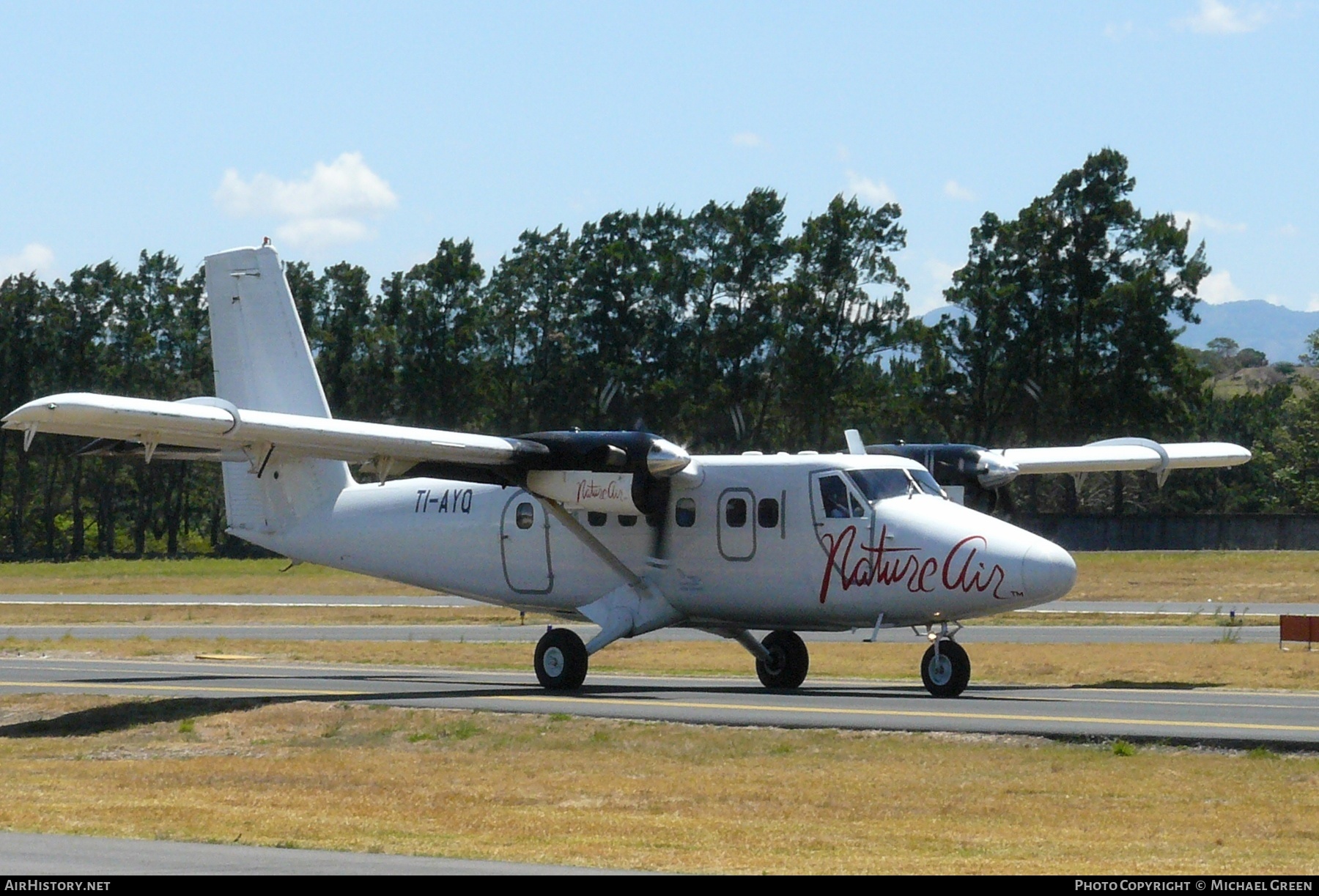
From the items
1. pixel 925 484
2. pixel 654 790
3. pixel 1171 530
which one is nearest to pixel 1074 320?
pixel 1171 530

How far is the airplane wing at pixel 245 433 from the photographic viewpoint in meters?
18.8

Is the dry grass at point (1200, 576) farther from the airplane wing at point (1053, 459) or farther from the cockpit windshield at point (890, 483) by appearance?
the cockpit windshield at point (890, 483)

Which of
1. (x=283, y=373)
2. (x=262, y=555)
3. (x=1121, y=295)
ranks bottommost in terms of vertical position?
(x=262, y=555)

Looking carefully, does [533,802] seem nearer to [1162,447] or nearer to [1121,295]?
[1162,447]

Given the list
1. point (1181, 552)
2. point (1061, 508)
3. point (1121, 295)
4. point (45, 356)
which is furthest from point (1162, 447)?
point (45, 356)

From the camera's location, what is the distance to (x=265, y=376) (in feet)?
90.2

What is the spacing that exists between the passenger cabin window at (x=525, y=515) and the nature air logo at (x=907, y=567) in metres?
4.90

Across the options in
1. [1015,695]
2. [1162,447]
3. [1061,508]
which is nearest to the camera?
[1015,695]

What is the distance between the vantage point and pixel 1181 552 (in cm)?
6209

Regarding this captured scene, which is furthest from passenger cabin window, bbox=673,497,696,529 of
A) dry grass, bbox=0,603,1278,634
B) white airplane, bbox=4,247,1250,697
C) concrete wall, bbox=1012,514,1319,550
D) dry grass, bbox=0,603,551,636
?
concrete wall, bbox=1012,514,1319,550

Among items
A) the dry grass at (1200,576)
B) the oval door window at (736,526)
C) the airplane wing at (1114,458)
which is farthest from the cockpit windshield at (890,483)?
the dry grass at (1200,576)

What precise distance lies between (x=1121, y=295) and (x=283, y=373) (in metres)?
48.6

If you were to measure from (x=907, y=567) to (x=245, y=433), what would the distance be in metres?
8.95

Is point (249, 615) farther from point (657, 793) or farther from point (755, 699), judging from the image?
point (657, 793)
